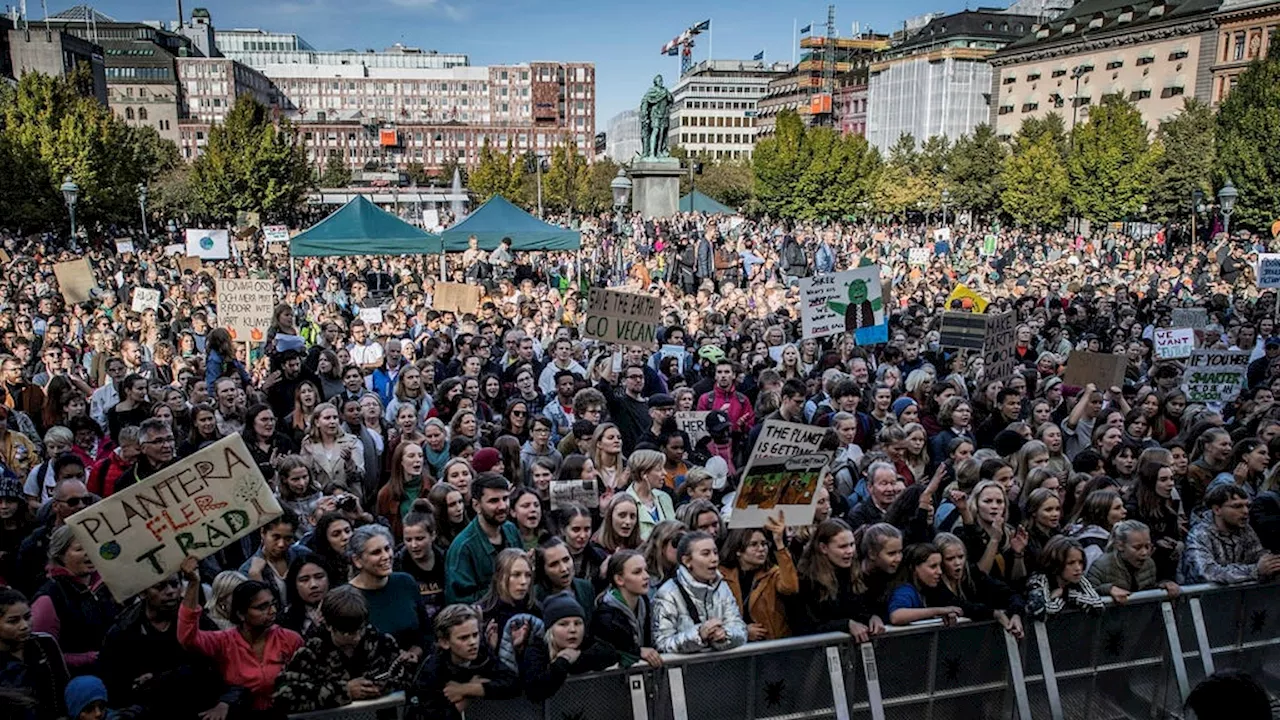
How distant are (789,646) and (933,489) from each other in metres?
2.29

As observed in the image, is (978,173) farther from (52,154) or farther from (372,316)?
(372,316)

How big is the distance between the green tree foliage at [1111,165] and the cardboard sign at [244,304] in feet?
163

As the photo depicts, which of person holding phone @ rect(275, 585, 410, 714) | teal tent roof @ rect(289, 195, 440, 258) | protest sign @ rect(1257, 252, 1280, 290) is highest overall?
teal tent roof @ rect(289, 195, 440, 258)

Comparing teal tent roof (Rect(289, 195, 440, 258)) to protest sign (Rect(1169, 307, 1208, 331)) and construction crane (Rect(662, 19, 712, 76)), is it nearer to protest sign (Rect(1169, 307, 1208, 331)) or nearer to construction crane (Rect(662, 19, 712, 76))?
protest sign (Rect(1169, 307, 1208, 331))

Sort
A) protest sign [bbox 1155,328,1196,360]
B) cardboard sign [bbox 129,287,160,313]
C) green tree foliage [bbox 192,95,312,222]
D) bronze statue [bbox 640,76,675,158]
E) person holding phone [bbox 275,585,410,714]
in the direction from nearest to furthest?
person holding phone [bbox 275,585,410,714] → protest sign [bbox 1155,328,1196,360] → cardboard sign [bbox 129,287,160,313] → bronze statue [bbox 640,76,675,158] → green tree foliage [bbox 192,95,312,222]

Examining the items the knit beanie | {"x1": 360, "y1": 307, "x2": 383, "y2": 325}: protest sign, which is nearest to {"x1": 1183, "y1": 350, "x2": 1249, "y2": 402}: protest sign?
the knit beanie

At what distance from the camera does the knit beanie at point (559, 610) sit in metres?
4.31

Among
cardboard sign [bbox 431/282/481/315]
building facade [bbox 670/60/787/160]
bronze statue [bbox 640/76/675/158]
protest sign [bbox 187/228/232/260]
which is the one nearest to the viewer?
cardboard sign [bbox 431/282/481/315]

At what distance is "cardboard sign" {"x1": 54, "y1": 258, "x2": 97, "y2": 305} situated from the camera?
628 inches

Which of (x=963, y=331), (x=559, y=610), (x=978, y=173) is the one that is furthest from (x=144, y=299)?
(x=978, y=173)

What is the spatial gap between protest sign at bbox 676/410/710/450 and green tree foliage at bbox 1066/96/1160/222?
50.3m

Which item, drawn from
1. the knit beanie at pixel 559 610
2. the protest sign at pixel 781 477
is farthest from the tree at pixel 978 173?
the knit beanie at pixel 559 610

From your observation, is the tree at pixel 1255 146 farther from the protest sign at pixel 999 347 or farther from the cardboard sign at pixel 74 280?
the cardboard sign at pixel 74 280

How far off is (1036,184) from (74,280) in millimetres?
52876
